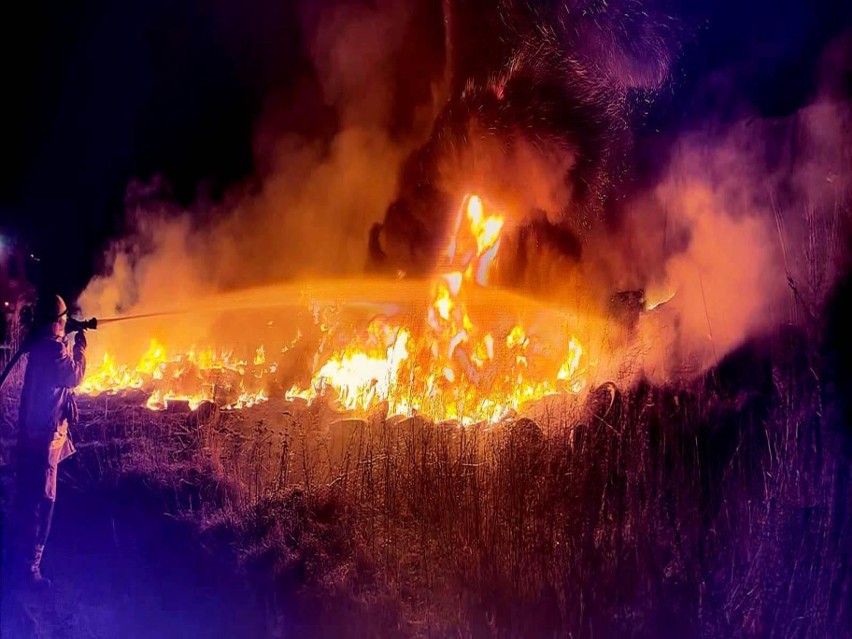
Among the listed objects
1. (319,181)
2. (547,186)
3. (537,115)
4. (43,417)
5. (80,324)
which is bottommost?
(43,417)

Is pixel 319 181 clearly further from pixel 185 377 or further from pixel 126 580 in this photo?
pixel 126 580

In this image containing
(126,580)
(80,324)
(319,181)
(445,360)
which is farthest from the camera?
(80,324)

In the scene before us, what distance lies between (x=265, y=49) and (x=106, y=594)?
203 centimetres

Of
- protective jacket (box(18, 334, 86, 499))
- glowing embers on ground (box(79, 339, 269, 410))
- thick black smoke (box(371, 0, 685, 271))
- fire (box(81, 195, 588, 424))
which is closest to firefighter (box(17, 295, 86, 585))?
protective jacket (box(18, 334, 86, 499))

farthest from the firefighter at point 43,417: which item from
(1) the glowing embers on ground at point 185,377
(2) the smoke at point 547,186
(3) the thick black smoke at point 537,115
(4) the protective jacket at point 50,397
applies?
(3) the thick black smoke at point 537,115

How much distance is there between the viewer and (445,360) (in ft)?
6.43

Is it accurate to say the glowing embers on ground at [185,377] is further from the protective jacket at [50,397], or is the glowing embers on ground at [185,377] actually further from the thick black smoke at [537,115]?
the thick black smoke at [537,115]

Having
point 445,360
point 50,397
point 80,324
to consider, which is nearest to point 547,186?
point 445,360

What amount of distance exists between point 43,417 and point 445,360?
5.12ft

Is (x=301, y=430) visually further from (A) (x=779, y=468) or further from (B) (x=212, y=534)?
(A) (x=779, y=468)

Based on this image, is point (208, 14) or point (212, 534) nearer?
point (212, 534)

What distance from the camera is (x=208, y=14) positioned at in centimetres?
228

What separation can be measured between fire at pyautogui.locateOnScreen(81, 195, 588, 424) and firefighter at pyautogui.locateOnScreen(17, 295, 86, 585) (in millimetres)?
600

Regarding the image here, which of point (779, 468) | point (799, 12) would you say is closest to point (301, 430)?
point (779, 468)
